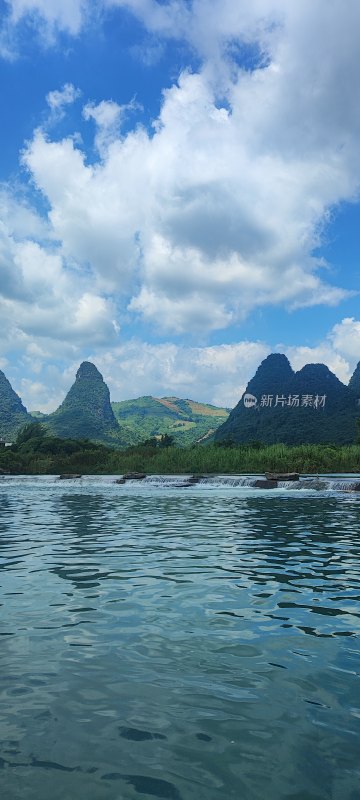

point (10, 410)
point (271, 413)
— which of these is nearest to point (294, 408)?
point (271, 413)

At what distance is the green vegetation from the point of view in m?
46.0

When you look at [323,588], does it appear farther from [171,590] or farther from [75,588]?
[75,588]

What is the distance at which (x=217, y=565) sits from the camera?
1139 centimetres

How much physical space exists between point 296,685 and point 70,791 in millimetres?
2586

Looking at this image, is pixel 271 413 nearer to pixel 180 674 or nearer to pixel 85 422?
pixel 85 422

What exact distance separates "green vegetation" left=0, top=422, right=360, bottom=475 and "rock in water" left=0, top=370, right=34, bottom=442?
9505 centimetres

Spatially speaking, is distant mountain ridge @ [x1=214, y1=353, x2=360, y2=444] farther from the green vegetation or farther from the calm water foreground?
the calm water foreground

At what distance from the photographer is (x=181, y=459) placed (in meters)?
52.4

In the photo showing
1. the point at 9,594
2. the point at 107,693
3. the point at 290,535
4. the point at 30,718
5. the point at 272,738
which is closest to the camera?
the point at 272,738

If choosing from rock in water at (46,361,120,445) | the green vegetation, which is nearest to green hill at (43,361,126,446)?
rock in water at (46,361,120,445)

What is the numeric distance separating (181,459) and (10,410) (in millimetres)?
137094

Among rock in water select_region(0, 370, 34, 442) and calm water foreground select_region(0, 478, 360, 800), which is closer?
calm water foreground select_region(0, 478, 360, 800)

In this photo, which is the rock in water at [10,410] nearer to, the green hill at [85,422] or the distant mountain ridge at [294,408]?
the green hill at [85,422]

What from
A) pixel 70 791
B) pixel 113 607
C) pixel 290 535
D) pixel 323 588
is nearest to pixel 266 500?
pixel 290 535
